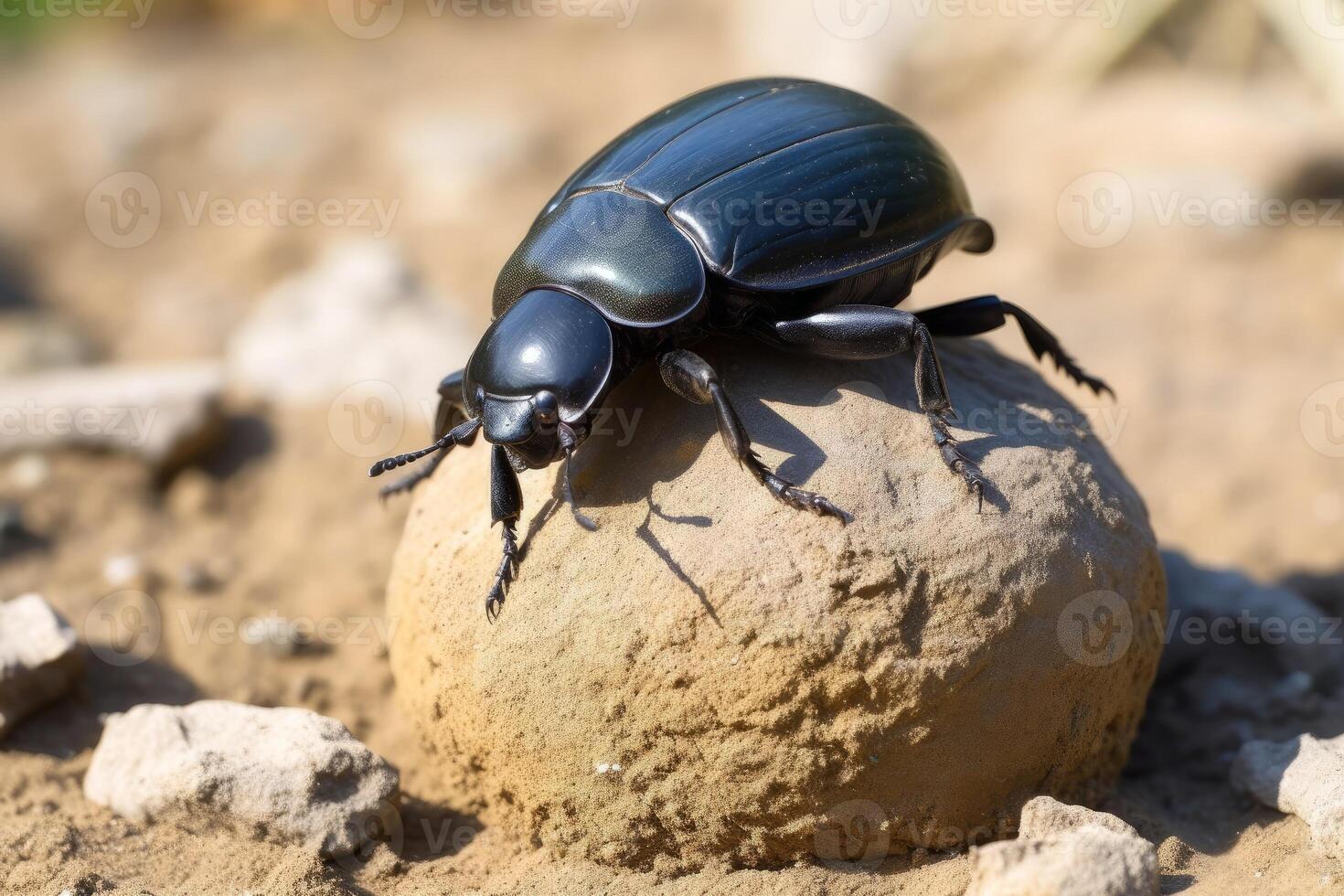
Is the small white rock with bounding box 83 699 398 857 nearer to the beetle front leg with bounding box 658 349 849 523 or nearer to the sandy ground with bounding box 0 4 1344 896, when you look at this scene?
the sandy ground with bounding box 0 4 1344 896

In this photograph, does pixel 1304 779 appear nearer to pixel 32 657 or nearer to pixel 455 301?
pixel 32 657

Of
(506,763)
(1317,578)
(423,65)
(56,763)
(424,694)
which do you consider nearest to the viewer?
(506,763)

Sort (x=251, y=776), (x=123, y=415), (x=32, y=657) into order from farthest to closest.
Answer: (x=123, y=415), (x=32, y=657), (x=251, y=776)

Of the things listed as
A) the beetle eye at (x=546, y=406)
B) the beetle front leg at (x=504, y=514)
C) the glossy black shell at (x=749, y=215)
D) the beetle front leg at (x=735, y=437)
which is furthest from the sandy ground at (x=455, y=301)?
the glossy black shell at (x=749, y=215)

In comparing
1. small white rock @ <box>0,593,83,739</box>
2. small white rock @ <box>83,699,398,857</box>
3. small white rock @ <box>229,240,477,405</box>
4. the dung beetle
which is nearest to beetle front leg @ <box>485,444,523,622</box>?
the dung beetle

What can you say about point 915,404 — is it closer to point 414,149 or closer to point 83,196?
point 414,149

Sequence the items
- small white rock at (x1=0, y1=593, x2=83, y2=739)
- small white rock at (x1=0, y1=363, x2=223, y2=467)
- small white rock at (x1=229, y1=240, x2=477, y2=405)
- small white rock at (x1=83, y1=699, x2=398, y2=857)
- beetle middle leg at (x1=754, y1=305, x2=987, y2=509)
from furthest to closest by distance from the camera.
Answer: small white rock at (x1=229, y1=240, x2=477, y2=405) < small white rock at (x1=0, y1=363, x2=223, y2=467) < small white rock at (x1=0, y1=593, x2=83, y2=739) < small white rock at (x1=83, y1=699, x2=398, y2=857) < beetle middle leg at (x1=754, y1=305, x2=987, y2=509)

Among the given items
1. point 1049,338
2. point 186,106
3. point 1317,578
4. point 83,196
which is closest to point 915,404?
point 1049,338

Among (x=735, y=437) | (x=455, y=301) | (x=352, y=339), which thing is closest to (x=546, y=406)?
(x=735, y=437)
